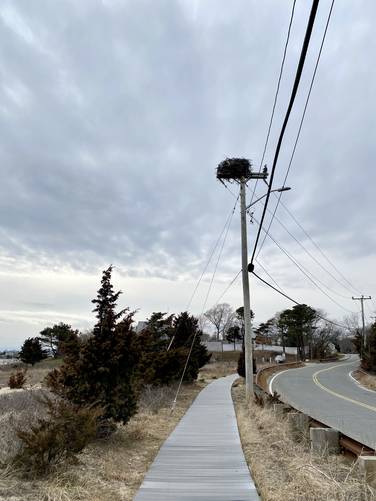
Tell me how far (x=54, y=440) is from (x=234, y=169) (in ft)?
53.8

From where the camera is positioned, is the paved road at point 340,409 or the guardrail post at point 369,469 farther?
the paved road at point 340,409

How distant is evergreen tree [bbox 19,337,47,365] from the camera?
73938 mm

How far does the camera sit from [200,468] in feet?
24.1

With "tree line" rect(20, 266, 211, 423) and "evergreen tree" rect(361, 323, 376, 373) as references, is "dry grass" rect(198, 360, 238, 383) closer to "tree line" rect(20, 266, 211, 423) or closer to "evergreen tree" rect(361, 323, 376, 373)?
"evergreen tree" rect(361, 323, 376, 373)

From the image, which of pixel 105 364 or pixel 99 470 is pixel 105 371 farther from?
pixel 99 470

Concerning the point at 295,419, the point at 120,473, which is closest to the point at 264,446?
the point at 295,419

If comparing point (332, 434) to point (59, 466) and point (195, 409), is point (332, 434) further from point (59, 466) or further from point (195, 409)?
point (195, 409)

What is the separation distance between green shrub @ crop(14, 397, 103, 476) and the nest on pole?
49.9 ft

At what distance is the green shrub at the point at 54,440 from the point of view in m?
Result: 6.19

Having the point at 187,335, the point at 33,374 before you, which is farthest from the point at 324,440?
the point at 33,374

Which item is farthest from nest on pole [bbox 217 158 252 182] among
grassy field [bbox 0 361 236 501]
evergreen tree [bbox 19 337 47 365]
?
evergreen tree [bbox 19 337 47 365]

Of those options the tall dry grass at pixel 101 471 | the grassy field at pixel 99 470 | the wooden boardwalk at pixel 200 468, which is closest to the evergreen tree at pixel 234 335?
the wooden boardwalk at pixel 200 468

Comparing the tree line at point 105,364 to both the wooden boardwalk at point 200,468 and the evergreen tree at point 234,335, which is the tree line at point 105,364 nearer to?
the wooden boardwalk at point 200,468

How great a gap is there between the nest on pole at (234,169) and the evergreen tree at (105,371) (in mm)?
12852
